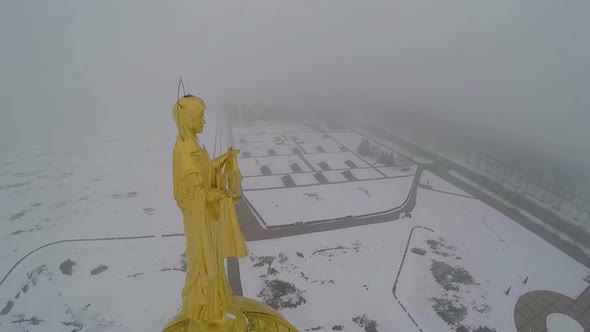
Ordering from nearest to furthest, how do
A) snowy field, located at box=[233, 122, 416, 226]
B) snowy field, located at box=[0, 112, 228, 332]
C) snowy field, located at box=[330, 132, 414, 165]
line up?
1. snowy field, located at box=[0, 112, 228, 332]
2. snowy field, located at box=[233, 122, 416, 226]
3. snowy field, located at box=[330, 132, 414, 165]

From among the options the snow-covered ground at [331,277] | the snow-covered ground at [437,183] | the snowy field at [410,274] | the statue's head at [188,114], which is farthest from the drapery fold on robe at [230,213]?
the snow-covered ground at [437,183]

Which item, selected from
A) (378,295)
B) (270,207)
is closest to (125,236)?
(270,207)

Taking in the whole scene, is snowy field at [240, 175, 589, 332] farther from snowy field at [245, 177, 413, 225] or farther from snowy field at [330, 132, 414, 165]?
snowy field at [330, 132, 414, 165]

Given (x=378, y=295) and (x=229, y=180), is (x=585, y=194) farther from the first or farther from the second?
(x=229, y=180)

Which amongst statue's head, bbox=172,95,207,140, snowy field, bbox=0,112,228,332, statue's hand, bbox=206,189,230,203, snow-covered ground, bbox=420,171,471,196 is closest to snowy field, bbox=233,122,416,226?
snow-covered ground, bbox=420,171,471,196

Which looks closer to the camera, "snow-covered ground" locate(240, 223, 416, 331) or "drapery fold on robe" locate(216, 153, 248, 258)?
"drapery fold on robe" locate(216, 153, 248, 258)

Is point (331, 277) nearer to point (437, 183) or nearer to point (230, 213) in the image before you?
point (230, 213)

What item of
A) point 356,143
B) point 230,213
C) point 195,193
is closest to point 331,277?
point 230,213
